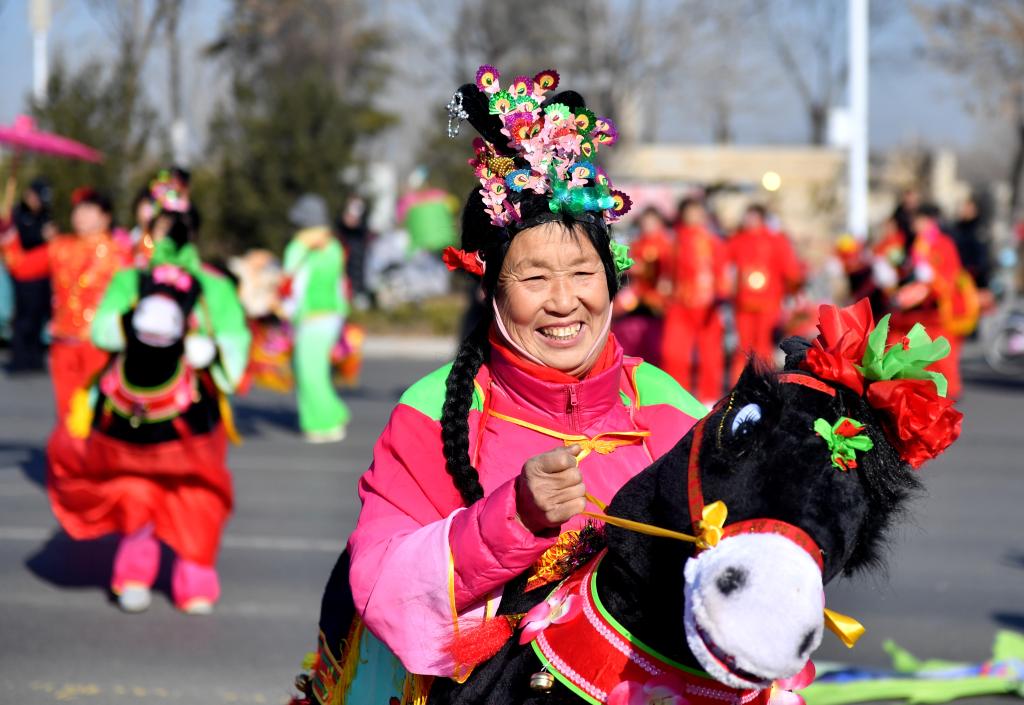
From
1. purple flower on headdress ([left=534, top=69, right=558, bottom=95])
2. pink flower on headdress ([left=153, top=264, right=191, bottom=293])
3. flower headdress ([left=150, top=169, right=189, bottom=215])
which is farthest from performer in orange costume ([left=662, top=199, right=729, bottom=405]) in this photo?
purple flower on headdress ([left=534, top=69, right=558, bottom=95])

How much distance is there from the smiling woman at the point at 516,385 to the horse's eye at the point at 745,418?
553mm

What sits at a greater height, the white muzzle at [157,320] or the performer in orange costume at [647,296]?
the white muzzle at [157,320]

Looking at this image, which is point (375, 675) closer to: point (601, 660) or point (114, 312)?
point (601, 660)

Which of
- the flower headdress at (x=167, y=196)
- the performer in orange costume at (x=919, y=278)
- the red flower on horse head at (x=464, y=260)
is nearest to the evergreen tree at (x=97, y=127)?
the performer in orange costume at (x=919, y=278)

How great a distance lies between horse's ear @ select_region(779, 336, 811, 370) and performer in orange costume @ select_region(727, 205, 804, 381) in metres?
11.6

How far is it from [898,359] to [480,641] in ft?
3.20

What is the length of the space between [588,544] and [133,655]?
146 inches

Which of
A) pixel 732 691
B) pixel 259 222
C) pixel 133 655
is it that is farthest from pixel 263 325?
pixel 259 222

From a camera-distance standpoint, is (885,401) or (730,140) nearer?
(885,401)

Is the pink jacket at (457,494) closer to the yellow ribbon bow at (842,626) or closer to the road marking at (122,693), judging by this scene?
the yellow ribbon bow at (842,626)

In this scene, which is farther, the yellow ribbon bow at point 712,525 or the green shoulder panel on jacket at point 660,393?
the green shoulder panel on jacket at point 660,393

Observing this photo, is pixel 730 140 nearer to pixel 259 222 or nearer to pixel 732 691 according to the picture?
pixel 259 222

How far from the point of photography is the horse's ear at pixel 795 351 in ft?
7.89

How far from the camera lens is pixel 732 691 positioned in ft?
7.80
